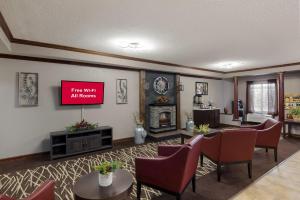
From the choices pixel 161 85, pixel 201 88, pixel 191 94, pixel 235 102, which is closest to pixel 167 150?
pixel 161 85

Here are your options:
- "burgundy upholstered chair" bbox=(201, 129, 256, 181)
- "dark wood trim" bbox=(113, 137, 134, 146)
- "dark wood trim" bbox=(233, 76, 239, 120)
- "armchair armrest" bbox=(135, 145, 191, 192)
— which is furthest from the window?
"armchair armrest" bbox=(135, 145, 191, 192)

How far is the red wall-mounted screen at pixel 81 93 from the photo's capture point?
4.24 metres

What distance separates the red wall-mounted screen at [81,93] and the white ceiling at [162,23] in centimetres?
99

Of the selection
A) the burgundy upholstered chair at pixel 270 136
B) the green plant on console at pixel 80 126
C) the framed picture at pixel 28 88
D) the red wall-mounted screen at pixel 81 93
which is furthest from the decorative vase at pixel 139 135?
the burgundy upholstered chair at pixel 270 136

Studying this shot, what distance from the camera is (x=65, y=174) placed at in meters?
3.11

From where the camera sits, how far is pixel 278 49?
13.9 ft

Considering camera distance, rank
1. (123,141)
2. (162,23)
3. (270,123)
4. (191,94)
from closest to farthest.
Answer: (162,23) → (270,123) → (123,141) → (191,94)

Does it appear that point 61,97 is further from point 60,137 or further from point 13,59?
point 13,59

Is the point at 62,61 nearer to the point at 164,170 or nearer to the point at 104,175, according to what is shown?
the point at 104,175

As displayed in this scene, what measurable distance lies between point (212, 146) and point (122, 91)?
320cm

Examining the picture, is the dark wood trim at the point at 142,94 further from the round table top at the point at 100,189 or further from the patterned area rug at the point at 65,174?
the round table top at the point at 100,189

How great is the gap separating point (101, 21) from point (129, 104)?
3.10m

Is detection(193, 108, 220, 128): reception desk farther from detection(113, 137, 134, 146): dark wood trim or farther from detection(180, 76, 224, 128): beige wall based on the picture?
detection(113, 137, 134, 146): dark wood trim

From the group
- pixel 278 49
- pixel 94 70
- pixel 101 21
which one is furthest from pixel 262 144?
pixel 94 70
